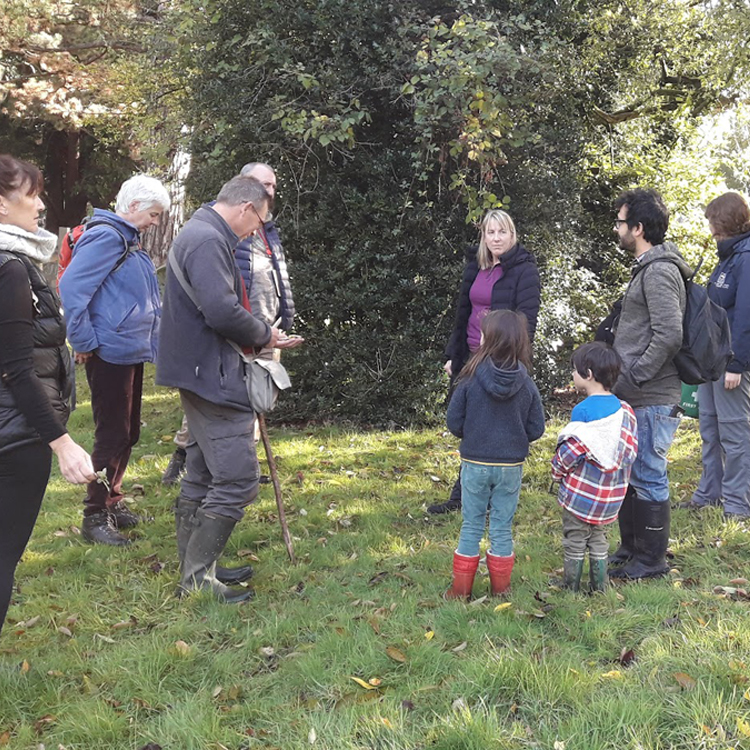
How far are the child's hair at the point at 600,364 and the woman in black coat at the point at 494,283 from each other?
1174 mm

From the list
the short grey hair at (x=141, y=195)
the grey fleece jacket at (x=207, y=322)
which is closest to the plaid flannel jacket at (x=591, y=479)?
the grey fleece jacket at (x=207, y=322)

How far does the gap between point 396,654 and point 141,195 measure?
3.30 meters

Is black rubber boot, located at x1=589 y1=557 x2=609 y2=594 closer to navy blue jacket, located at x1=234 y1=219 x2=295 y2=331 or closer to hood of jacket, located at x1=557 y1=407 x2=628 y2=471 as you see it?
hood of jacket, located at x1=557 y1=407 x2=628 y2=471

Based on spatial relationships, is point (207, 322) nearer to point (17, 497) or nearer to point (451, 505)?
point (17, 497)

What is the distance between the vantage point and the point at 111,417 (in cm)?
505

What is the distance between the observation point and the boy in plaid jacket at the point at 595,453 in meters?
3.88

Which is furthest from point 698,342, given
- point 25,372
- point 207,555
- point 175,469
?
point 175,469

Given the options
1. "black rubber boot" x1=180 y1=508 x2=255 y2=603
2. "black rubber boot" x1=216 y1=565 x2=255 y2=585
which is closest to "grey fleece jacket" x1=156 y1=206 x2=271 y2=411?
"black rubber boot" x1=180 y1=508 x2=255 y2=603

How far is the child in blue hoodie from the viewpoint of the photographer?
383cm

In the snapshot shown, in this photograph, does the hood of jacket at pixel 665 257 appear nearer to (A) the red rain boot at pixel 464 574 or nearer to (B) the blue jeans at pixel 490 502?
(B) the blue jeans at pixel 490 502

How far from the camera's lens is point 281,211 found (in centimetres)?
808

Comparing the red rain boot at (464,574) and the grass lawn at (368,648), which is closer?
the grass lawn at (368,648)

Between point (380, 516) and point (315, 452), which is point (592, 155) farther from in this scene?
point (380, 516)

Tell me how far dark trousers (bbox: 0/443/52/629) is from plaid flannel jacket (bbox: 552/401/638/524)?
8.36 feet
